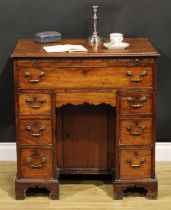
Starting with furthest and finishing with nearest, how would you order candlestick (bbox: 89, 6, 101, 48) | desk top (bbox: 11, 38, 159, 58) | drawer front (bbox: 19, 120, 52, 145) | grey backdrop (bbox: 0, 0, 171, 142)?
grey backdrop (bbox: 0, 0, 171, 142), candlestick (bbox: 89, 6, 101, 48), drawer front (bbox: 19, 120, 52, 145), desk top (bbox: 11, 38, 159, 58)

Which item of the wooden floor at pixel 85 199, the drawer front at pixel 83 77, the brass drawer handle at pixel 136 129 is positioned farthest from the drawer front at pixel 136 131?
the wooden floor at pixel 85 199

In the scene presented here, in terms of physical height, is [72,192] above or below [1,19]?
below

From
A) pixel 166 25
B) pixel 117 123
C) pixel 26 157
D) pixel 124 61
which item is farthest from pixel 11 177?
pixel 166 25

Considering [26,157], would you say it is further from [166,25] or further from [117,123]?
[166,25]

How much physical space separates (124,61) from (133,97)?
0.24 meters

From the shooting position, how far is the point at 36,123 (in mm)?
3865

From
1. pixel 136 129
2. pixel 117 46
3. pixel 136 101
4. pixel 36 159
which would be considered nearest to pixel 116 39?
pixel 117 46

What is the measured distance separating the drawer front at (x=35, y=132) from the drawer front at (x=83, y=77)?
25cm

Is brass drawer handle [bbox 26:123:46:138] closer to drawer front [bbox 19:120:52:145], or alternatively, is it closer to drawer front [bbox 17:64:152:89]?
drawer front [bbox 19:120:52:145]

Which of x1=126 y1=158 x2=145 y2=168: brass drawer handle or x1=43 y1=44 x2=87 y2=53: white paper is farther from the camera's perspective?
x1=126 y1=158 x2=145 y2=168: brass drawer handle

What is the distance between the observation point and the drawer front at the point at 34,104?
150 inches

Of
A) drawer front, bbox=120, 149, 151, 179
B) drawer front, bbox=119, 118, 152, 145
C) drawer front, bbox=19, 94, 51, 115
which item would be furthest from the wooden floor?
drawer front, bbox=19, 94, 51, 115

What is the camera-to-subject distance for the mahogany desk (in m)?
3.75

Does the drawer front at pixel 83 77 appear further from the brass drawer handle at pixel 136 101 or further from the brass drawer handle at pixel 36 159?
the brass drawer handle at pixel 36 159
